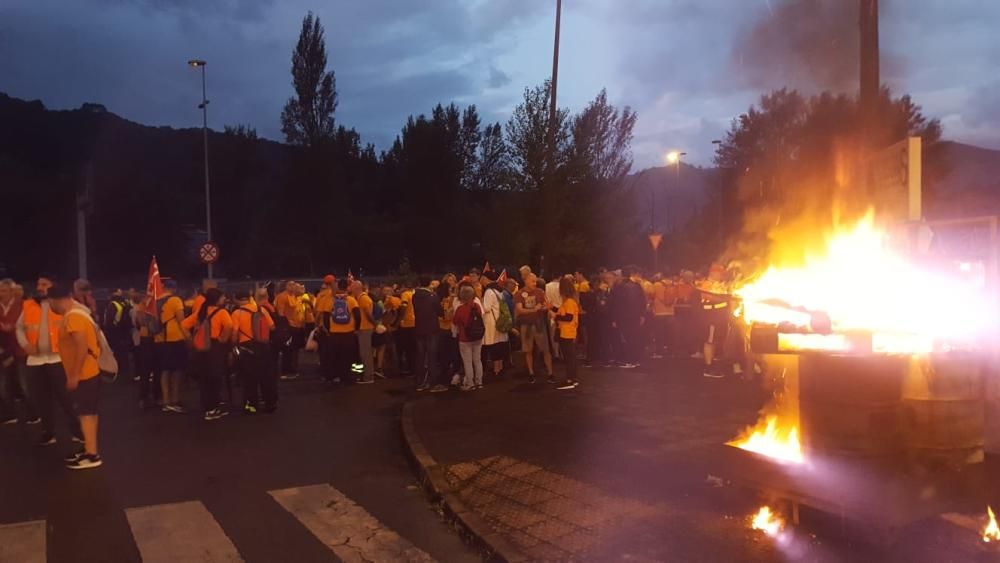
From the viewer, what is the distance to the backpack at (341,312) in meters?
12.3

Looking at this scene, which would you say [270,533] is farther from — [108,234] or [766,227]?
[108,234]

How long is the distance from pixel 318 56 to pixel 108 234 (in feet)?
57.9

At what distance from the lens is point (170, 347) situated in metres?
10.1

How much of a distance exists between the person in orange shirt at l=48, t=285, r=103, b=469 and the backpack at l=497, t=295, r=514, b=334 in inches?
238

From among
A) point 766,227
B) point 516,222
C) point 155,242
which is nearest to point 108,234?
point 155,242

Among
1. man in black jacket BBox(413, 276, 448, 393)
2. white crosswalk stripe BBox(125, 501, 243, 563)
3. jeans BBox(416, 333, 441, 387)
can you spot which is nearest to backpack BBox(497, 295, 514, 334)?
man in black jacket BBox(413, 276, 448, 393)

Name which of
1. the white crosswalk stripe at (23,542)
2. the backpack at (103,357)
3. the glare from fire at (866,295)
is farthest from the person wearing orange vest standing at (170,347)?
the glare from fire at (866,295)

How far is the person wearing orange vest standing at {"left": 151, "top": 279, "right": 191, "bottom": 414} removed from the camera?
401 inches

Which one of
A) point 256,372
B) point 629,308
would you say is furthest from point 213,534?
point 629,308

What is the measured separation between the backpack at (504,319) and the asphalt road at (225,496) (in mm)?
2879

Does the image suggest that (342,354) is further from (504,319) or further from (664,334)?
(664,334)

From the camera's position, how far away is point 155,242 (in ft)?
160

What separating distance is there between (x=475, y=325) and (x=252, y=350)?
10.4 ft

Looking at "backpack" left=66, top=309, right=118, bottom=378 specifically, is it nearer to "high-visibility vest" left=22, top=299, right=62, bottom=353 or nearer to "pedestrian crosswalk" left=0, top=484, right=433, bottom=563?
"high-visibility vest" left=22, top=299, right=62, bottom=353
